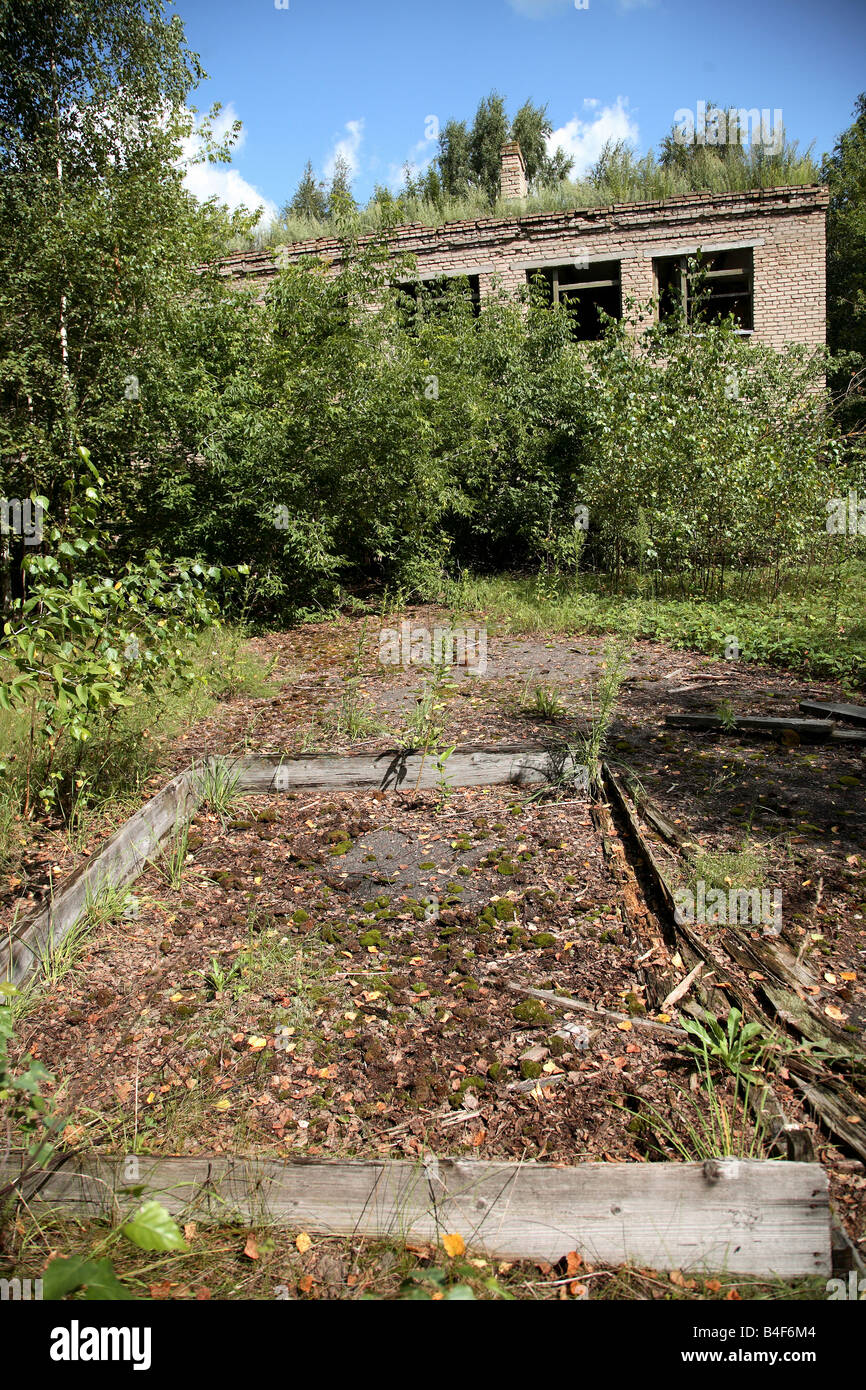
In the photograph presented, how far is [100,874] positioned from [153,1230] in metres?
2.36

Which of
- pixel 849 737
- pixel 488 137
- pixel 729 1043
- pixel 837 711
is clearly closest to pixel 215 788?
pixel 729 1043

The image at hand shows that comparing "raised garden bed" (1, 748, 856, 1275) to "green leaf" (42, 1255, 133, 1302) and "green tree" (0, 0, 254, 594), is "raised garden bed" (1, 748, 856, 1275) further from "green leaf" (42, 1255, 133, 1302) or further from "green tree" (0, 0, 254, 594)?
"green tree" (0, 0, 254, 594)

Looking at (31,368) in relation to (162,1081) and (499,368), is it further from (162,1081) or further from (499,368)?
(162,1081)

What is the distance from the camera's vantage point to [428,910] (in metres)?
3.50

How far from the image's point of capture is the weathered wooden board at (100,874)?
9.84 feet

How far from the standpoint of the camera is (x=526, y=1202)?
1934 mm

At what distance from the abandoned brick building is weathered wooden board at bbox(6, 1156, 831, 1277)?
1582 cm

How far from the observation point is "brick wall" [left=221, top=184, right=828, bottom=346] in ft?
50.6

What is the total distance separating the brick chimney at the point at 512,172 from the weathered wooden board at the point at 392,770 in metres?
16.7

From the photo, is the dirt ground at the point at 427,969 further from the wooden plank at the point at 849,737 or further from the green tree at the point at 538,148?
the green tree at the point at 538,148

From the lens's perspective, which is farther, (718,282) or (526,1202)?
(718,282)

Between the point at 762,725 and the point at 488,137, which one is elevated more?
the point at 488,137

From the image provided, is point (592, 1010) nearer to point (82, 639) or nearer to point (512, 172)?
point (82, 639)

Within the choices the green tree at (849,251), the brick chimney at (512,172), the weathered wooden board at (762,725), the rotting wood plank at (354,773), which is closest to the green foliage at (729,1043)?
the rotting wood plank at (354,773)
